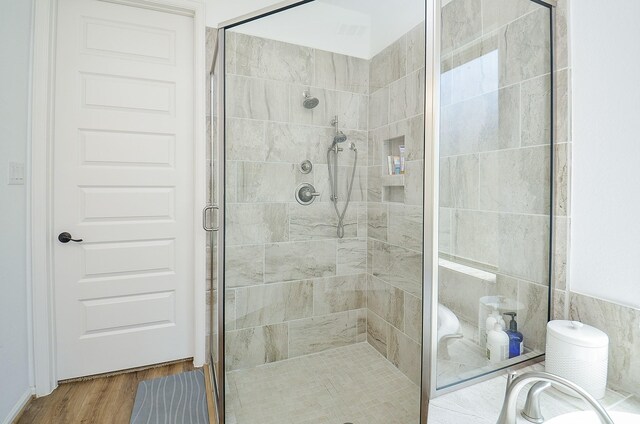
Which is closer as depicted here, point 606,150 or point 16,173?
point 606,150

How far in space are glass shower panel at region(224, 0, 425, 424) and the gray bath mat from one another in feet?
1.07

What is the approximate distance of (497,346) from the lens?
1.16m

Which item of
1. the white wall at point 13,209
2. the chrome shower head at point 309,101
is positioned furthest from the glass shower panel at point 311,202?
the white wall at point 13,209

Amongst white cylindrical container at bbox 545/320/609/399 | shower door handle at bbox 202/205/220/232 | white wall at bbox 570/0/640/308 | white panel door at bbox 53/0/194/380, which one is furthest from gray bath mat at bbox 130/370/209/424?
white wall at bbox 570/0/640/308

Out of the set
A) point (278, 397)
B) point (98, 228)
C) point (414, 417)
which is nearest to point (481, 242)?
point (414, 417)

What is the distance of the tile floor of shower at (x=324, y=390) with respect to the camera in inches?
53.9

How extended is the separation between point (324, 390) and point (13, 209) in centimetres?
175

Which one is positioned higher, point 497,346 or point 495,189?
point 495,189

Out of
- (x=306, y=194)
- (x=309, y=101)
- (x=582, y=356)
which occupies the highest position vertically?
(x=309, y=101)

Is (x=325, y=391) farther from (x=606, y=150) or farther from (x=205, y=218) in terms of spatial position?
(x=606, y=150)

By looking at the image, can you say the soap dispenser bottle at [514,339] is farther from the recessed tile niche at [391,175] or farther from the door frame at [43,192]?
the door frame at [43,192]

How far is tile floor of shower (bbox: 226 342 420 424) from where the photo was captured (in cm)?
137

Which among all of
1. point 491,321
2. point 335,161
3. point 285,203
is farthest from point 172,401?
point 491,321

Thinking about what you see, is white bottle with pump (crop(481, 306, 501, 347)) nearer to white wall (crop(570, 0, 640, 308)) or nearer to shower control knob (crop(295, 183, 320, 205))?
white wall (crop(570, 0, 640, 308))
